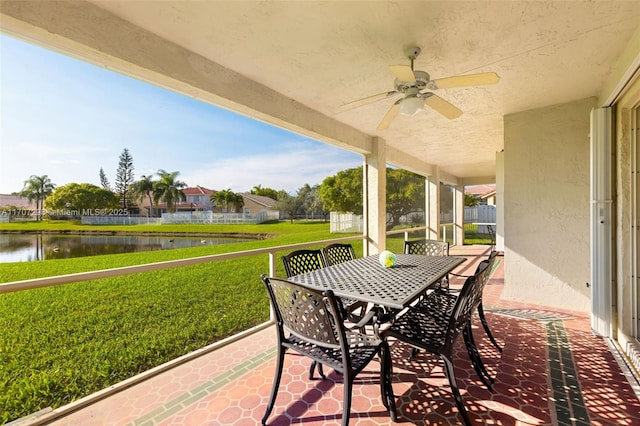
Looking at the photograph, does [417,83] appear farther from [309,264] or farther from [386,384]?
[386,384]

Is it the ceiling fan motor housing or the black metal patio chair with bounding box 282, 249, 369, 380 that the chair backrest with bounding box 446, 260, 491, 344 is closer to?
the black metal patio chair with bounding box 282, 249, 369, 380

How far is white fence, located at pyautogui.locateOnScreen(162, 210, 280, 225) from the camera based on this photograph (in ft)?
19.6

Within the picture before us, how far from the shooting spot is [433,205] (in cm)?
839

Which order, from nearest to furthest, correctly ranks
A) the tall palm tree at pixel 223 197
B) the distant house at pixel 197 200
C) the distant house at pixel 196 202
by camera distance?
1. the distant house at pixel 196 202
2. the distant house at pixel 197 200
3. the tall palm tree at pixel 223 197

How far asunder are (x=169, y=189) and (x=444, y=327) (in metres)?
6.63

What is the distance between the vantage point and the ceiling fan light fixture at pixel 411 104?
7.28ft

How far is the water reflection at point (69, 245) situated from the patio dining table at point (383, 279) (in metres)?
2.70

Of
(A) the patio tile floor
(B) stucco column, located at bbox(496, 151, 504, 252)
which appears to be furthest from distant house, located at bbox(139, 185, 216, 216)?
(B) stucco column, located at bbox(496, 151, 504, 252)

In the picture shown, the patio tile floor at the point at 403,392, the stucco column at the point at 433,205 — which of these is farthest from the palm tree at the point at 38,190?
the stucco column at the point at 433,205

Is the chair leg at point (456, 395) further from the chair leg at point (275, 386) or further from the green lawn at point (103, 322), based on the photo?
the green lawn at point (103, 322)

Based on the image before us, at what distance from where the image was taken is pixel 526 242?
3.82 m

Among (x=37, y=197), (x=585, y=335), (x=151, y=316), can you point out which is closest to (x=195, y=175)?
(x=151, y=316)

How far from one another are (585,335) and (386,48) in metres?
3.48

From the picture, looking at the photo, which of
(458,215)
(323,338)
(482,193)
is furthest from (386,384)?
(482,193)
